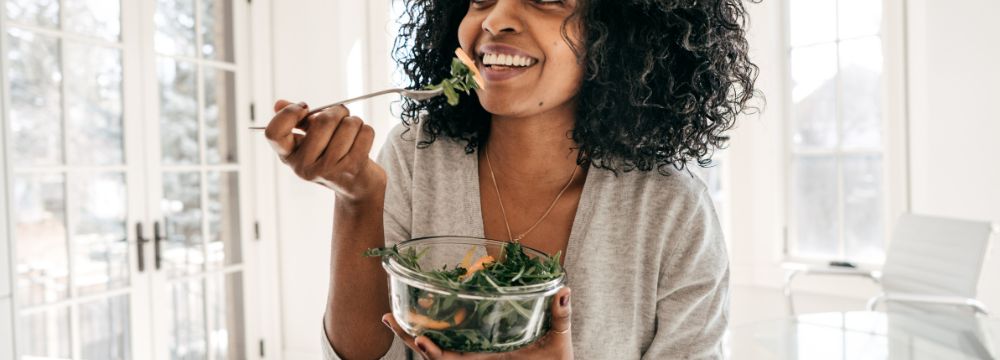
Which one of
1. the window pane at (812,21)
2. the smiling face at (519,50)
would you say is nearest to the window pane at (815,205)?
the window pane at (812,21)

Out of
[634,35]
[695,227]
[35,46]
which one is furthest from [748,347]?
[35,46]

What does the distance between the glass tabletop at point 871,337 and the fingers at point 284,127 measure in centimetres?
163

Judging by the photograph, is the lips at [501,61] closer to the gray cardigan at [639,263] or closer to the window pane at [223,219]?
the gray cardigan at [639,263]

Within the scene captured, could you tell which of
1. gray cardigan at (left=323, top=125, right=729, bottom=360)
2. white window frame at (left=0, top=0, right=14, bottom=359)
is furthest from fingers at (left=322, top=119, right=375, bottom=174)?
white window frame at (left=0, top=0, right=14, bottom=359)

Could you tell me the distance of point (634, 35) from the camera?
915 mm

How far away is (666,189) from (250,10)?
2.89 m

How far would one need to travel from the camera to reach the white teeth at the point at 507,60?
82cm

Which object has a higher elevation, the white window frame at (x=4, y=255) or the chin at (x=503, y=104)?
the chin at (x=503, y=104)

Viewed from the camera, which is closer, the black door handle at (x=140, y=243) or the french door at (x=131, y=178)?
the french door at (x=131, y=178)

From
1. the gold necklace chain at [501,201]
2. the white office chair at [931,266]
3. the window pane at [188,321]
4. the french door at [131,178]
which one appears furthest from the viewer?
the window pane at [188,321]

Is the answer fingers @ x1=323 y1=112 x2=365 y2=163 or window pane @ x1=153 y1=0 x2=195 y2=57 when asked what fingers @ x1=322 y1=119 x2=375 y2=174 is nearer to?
fingers @ x1=323 y1=112 x2=365 y2=163

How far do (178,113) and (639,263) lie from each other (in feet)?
8.42

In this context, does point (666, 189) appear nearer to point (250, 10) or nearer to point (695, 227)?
point (695, 227)

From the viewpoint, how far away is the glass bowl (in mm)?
540
